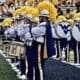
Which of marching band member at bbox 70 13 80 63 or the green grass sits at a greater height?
marching band member at bbox 70 13 80 63

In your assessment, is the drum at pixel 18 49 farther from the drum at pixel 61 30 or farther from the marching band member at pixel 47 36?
the drum at pixel 61 30

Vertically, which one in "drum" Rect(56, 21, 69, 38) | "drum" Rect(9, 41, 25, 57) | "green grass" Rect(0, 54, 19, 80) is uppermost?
"drum" Rect(56, 21, 69, 38)

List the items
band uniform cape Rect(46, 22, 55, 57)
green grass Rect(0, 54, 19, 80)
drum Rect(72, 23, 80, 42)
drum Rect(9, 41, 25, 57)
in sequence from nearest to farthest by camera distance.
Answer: band uniform cape Rect(46, 22, 55, 57), drum Rect(9, 41, 25, 57), green grass Rect(0, 54, 19, 80), drum Rect(72, 23, 80, 42)

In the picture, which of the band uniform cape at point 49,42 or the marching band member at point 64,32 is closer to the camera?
the band uniform cape at point 49,42

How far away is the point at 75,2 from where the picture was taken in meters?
24.4

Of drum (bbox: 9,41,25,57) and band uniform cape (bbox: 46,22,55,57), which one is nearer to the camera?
band uniform cape (bbox: 46,22,55,57)

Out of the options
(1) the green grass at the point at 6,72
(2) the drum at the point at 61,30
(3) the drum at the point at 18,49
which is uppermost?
(2) the drum at the point at 61,30

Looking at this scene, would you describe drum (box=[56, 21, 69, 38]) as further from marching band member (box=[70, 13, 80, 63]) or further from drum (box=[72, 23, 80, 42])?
drum (box=[72, 23, 80, 42])

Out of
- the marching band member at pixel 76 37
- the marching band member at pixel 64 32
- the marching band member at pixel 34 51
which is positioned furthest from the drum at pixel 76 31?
the marching band member at pixel 34 51

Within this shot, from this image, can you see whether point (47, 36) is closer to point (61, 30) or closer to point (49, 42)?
point (49, 42)

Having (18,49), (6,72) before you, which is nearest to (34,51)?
(18,49)

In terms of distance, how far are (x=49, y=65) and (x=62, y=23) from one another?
711 cm

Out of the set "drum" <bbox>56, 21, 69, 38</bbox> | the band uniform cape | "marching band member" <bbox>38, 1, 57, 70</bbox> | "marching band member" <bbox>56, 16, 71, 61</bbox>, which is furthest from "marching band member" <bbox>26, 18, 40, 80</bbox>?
"drum" <bbox>56, 21, 69, 38</bbox>

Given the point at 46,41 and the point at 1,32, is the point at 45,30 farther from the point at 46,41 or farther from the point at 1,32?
the point at 1,32
